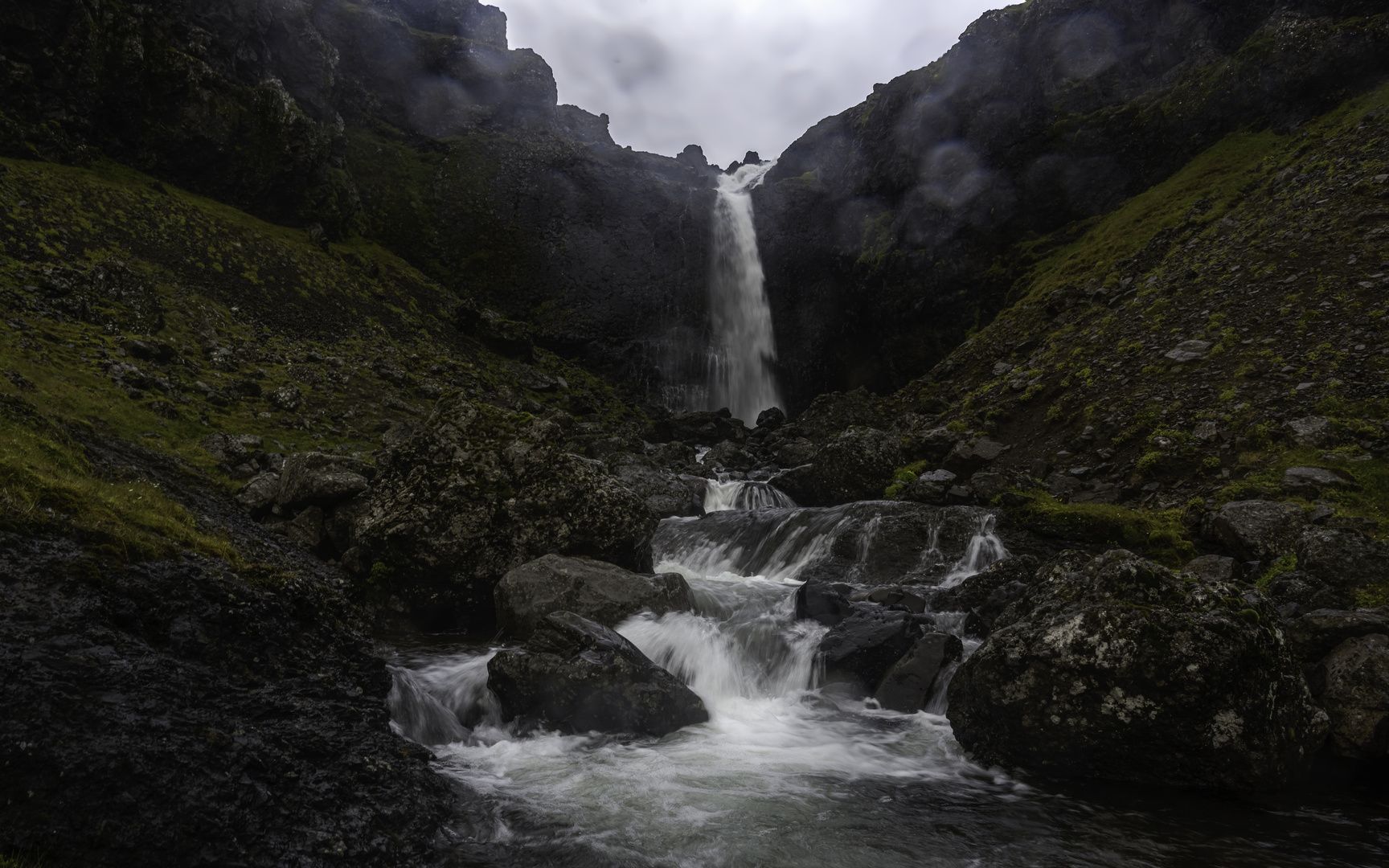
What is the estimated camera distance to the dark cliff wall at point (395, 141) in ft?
153

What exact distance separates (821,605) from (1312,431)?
13.4 m

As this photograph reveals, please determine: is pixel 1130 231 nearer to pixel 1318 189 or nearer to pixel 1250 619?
pixel 1318 189

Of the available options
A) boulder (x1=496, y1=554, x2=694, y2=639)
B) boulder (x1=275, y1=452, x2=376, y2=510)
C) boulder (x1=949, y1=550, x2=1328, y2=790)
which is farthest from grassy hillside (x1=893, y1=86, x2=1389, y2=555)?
boulder (x1=275, y1=452, x2=376, y2=510)

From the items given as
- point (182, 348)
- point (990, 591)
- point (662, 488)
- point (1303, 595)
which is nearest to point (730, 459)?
point (662, 488)

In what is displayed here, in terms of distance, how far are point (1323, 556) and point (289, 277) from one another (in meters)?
57.9

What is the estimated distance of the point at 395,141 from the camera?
80.8 meters

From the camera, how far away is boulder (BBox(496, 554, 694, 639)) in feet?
41.5

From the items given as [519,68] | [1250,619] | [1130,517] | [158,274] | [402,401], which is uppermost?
[519,68]

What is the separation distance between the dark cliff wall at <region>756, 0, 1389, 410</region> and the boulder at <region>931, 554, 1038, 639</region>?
36.6 metres

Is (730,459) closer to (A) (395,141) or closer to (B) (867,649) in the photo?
(B) (867,649)

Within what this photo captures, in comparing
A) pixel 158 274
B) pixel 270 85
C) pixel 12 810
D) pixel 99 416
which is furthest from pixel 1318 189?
pixel 270 85

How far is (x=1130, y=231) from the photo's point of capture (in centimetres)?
3859

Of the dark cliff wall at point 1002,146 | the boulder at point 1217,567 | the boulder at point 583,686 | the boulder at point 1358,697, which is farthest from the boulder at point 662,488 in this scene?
the dark cliff wall at point 1002,146

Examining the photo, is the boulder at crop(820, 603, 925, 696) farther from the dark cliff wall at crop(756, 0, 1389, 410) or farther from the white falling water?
the white falling water
